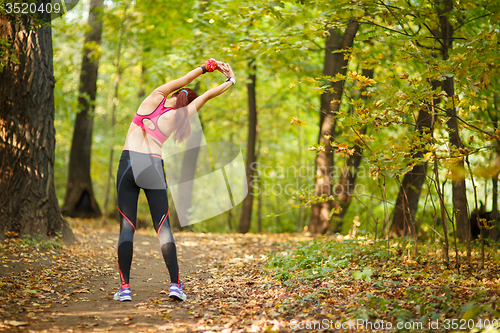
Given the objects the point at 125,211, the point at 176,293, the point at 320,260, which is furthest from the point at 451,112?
the point at 125,211

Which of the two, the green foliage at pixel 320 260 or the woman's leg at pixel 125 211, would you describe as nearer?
the woman's leg at pixel 125 211

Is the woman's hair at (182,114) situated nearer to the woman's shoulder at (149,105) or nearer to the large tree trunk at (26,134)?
the woman's shoulder at (149,105)

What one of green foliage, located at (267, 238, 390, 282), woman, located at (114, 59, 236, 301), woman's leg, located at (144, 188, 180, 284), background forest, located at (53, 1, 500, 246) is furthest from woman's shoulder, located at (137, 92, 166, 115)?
green foliage, located at (267, 238, 390, 282)

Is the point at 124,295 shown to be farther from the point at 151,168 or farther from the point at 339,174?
the point at 339,174

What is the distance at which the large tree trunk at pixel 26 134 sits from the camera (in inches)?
217

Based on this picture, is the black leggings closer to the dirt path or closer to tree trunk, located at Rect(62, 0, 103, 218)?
the dirt path

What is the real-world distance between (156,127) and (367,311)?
96.9 inches

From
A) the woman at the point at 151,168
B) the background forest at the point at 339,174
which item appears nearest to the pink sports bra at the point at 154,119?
the woman at the point at 151,168

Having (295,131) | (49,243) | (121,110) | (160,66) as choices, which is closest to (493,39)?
(49,243)

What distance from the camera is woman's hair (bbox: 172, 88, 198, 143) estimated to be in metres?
3.66

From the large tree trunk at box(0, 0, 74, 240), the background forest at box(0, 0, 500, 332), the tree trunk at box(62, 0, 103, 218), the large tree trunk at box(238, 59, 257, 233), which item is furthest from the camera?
the tree trunk at box(62, 0, 103, 218)

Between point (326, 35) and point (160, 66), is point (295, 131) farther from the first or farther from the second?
point (326, 35)

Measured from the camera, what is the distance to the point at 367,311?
2906 millimetres

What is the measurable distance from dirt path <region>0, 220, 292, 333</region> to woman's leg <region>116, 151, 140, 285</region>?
36 cm
